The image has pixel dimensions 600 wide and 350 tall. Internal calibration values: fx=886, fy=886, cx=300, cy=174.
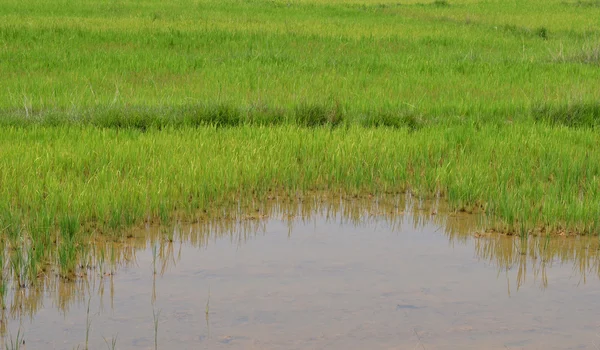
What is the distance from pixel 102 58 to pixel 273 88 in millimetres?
2306

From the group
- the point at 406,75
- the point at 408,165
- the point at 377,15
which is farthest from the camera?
the point at 377,15

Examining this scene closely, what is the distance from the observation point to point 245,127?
6.57m

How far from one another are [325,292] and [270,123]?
3.37 m

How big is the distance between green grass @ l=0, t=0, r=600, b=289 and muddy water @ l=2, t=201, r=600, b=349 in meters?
0.23

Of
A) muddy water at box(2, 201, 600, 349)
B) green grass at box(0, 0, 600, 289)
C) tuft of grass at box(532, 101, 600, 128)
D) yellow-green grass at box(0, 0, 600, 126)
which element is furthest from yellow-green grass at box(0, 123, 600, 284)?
yellow-green grass at box(0, 0, 600, 126)

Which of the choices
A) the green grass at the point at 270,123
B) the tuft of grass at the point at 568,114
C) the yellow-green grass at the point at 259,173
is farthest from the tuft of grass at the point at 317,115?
the tuft of grass at the point at 568,114

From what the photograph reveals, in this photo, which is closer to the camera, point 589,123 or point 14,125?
point 14,125

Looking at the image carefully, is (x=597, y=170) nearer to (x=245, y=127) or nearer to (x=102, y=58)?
(x=245, y=127)

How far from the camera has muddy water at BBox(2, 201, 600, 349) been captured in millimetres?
3129

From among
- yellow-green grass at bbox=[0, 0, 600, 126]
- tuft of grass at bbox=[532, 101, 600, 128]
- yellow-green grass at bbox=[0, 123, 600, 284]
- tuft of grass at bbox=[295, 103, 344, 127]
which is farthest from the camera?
yellow-green grass at bbox=[0, 0, 600, 126]

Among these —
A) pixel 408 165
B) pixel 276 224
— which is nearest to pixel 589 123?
pixel 408 165

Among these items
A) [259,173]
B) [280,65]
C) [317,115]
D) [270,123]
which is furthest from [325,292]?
[280,65]

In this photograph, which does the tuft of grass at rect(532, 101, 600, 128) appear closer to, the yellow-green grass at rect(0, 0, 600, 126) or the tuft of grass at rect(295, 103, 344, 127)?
the yellow-green grass at rect(0, 0, 600, 126)

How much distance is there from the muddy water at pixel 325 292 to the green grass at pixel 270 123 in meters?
0.23
